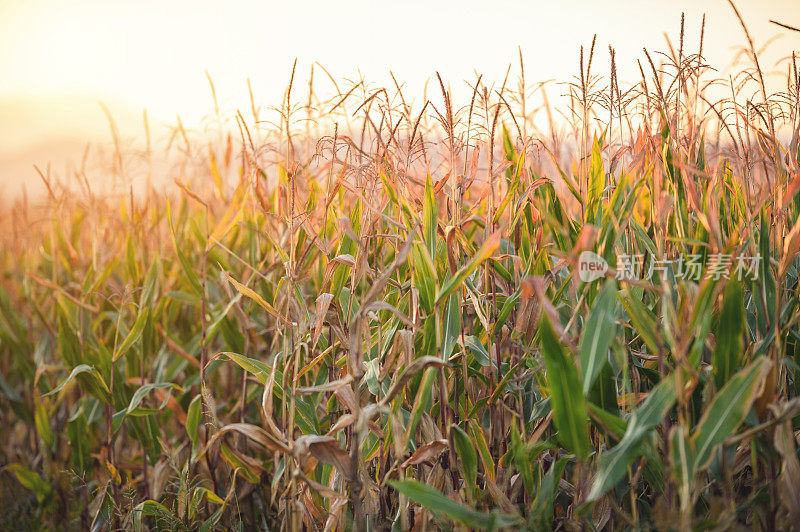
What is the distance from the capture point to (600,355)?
80cm

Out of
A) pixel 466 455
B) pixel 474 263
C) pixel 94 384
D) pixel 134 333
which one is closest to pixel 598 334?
pixel 474 263

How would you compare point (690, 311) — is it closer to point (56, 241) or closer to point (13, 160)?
point (56, 241)

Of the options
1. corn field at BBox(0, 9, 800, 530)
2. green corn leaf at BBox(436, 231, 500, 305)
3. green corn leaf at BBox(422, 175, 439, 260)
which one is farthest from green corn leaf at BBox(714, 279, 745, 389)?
green corn leaf at BBox(422, 175, 439, 260)

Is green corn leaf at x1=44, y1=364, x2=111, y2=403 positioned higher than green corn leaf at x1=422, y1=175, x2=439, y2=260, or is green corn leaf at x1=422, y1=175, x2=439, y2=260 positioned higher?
green corn leaf at x1=422, y1=175, x2=439, y2=260

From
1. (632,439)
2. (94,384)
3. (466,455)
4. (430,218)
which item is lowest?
(94,384)

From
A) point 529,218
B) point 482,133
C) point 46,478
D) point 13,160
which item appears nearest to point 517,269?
point 529,218

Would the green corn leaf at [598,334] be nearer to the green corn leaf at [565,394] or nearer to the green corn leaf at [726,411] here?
the green corn leaf at [565,394]

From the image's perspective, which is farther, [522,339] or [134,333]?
[134,333]

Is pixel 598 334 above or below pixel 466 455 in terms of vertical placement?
above

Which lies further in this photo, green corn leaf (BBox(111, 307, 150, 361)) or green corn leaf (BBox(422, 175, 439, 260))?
green corn leaf (BBox(111, 307, 150, 361))

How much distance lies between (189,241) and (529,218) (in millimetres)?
1394

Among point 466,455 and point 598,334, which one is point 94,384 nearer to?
point 466,455

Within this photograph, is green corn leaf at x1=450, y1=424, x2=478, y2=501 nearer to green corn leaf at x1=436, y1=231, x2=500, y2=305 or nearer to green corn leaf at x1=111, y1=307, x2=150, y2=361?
green corn leaf at x1=436, y1=231, x2=500, y2=305

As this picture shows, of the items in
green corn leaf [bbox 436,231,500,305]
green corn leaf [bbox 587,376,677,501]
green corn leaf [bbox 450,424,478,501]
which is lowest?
green corn leaf [bbox 450,424,478,501]
